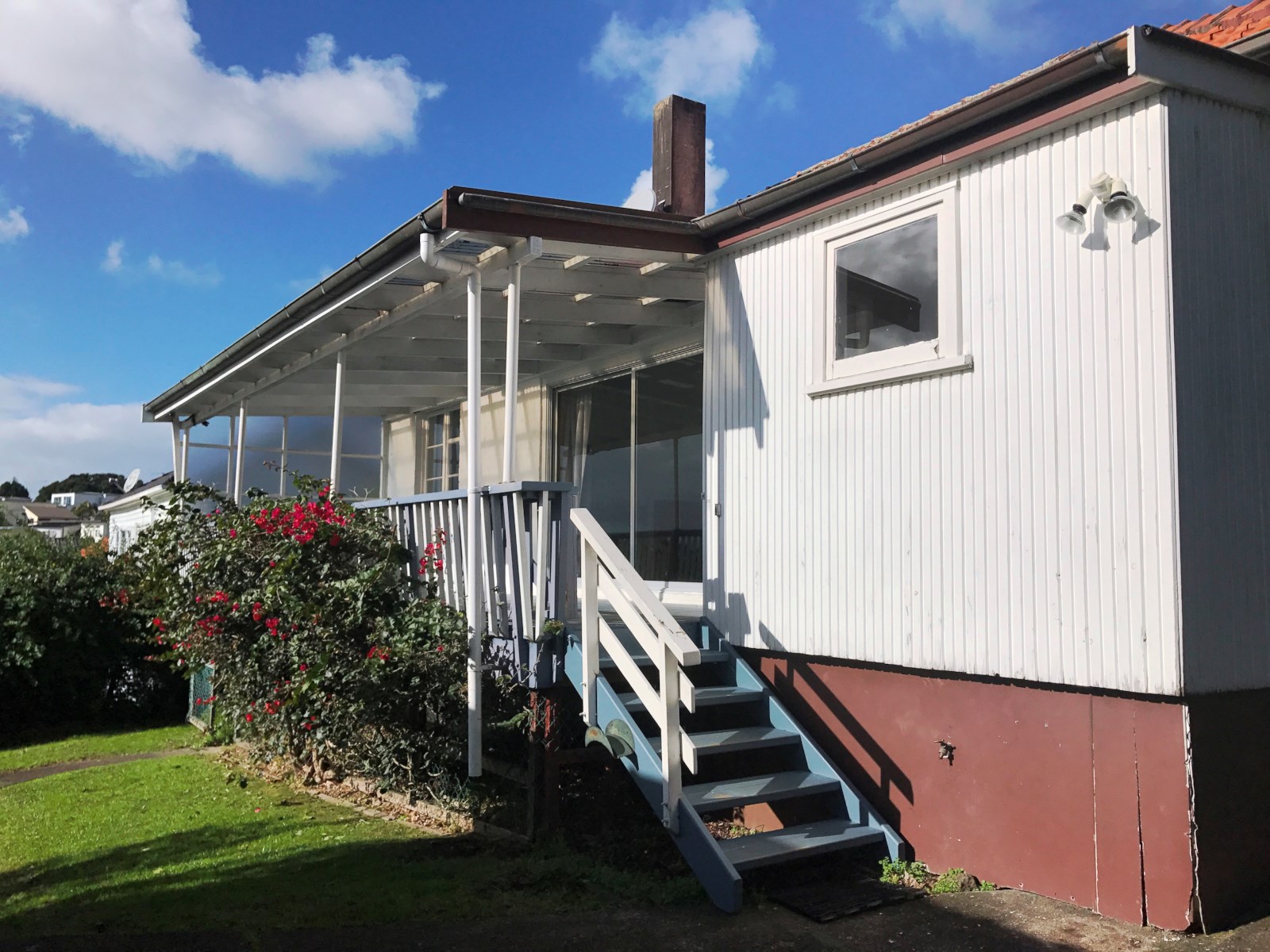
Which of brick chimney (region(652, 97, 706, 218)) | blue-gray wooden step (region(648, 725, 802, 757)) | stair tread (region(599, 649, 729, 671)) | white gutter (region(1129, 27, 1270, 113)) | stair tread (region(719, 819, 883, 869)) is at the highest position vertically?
brick chimney (region(652, 97, 706, 218))

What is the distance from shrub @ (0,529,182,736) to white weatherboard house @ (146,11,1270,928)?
6.67 m

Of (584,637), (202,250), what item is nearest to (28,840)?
(584,637)

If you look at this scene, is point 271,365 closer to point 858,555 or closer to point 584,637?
point 584,637

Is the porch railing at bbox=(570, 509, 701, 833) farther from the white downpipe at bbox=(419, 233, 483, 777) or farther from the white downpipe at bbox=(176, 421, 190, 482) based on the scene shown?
the white downpipe at bbox=(176, 421, 190, 482)

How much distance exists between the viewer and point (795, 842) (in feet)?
17.4

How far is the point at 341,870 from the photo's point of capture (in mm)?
5852

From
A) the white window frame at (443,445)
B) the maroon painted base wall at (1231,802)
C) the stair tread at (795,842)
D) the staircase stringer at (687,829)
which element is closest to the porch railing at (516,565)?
the staircase stringer at (687,829)

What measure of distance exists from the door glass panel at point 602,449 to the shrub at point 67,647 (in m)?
5.39

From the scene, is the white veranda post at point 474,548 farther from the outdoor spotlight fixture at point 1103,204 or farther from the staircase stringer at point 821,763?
the outdoor spotlight fixture at point 1103,204

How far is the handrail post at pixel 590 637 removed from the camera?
5855 mm

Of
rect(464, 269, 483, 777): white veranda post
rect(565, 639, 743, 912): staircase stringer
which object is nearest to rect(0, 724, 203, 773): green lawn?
rect(464, 269, 483, 777): white veranda post

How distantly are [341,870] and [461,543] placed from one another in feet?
6.97

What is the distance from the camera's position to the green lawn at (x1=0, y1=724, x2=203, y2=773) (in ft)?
34.5

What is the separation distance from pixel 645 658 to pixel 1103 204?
366 centimetres
